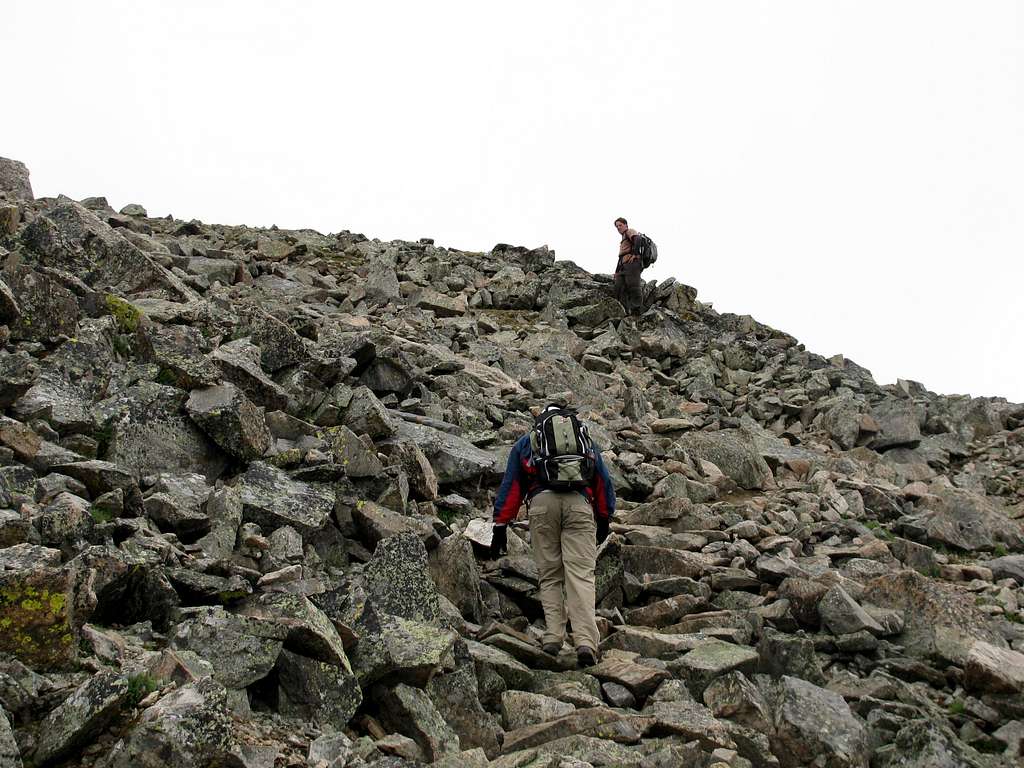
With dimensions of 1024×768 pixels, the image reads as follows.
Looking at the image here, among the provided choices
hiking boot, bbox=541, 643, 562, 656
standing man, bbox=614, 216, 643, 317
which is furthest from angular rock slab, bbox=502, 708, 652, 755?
standing man, bbox=614, 216, 643, 317

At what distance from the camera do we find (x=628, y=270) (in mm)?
28047

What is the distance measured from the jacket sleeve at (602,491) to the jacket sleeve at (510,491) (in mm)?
913

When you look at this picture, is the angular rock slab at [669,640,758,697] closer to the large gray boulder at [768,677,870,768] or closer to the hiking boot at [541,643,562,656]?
the large gray boulder at [768,677,870,768]

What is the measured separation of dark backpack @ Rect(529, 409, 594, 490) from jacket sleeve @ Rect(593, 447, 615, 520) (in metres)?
0.18

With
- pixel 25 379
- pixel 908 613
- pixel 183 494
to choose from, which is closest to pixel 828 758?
pixel 908 613

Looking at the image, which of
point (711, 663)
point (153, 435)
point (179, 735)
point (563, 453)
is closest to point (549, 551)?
point (563, 453)

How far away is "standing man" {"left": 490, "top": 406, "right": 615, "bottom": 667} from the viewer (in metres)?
9.65

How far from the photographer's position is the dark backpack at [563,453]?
9.67 meters

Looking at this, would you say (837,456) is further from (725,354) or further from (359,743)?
(359,743)

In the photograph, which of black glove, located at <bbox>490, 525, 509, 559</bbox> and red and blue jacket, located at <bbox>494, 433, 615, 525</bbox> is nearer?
red and blue jacket, located at <bbox>494, 433, 615, 525</bbox>

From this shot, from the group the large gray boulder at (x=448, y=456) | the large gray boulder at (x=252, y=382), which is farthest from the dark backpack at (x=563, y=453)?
the large gray boulder at (x=252, y=382)

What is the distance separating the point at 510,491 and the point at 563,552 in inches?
38.1

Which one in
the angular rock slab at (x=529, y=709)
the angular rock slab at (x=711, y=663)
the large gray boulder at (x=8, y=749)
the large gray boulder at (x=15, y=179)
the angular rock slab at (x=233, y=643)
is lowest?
the large gray boulder at (x=8, y=749)

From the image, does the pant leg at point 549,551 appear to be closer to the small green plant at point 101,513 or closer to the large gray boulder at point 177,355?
the small green plant at point 101,513
